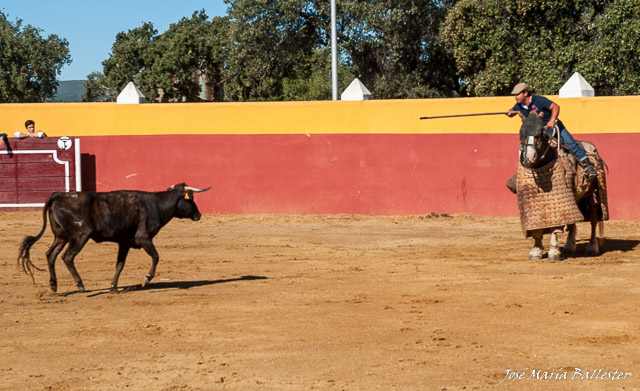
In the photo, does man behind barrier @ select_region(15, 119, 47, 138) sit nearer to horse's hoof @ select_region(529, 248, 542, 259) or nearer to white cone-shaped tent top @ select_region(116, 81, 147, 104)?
white cone-shaped tent top @ select_region(116, 81, 147, 104)

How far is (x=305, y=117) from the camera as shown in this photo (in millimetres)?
15445

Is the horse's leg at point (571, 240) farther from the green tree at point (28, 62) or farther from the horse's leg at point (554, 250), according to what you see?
the green tree at point (28, 62)

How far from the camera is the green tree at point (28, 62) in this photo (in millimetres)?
43812

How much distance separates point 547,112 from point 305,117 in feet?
20.2

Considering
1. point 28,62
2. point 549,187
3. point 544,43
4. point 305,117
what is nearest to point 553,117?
point 549,187

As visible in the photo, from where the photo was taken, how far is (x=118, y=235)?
27.1 ft

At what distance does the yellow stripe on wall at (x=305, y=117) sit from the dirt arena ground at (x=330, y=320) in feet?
9.87

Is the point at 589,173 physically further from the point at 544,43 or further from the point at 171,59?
the point at 171,59

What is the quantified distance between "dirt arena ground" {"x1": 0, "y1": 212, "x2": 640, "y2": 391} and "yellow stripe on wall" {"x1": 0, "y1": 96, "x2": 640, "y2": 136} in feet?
9.87

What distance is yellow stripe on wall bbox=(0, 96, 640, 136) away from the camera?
14.3 meters

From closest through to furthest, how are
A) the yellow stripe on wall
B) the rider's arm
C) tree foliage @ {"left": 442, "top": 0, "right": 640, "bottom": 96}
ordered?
the rider's arm, the yellow stripe on wall, tree foliage @ {"left": 442, "top": 0, "right": 640, "bottom": 96}

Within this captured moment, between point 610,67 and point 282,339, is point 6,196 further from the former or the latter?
point 610,67

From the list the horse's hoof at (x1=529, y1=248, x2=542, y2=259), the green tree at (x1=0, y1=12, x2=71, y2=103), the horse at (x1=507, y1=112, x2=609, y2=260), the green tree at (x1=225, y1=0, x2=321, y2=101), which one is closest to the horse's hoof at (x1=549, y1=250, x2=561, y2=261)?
the horse at (x1=507, y1=112, x2=609, y2=260)

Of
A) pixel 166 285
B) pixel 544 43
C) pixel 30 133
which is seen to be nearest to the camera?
pixel 166 285
